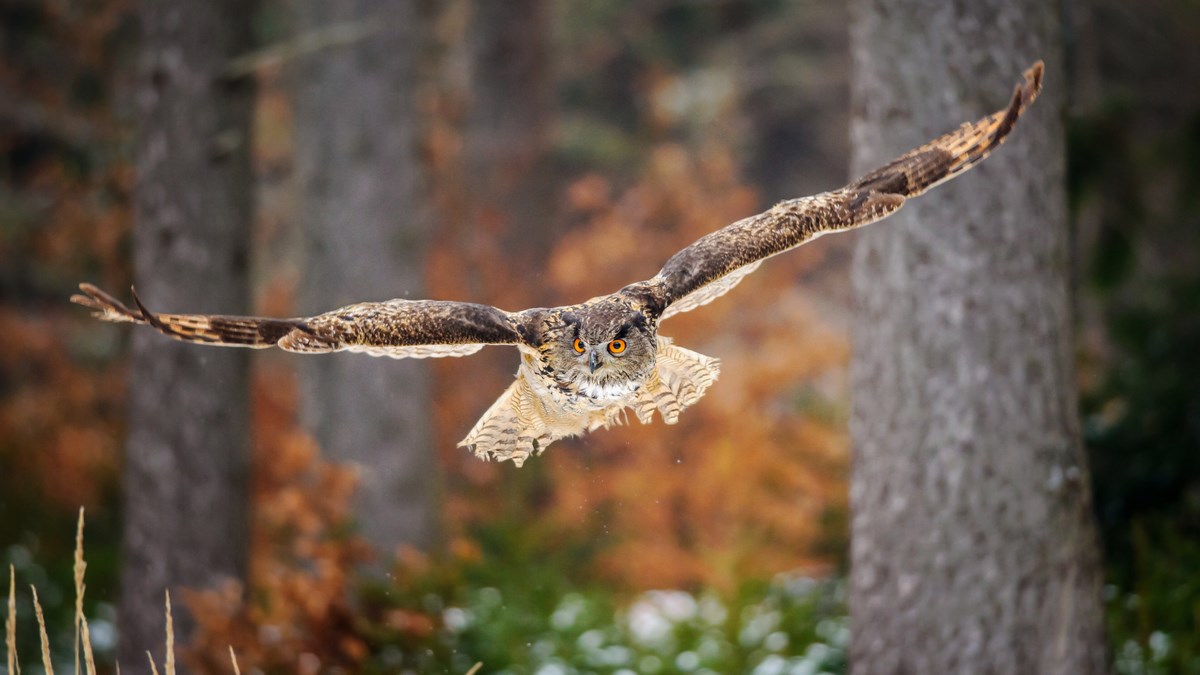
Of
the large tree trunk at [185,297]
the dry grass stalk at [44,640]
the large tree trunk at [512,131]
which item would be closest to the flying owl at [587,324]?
the dry grass stalk at [44,640]

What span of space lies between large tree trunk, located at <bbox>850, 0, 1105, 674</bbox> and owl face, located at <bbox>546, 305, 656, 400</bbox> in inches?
56.2

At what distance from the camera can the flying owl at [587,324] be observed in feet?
9.81

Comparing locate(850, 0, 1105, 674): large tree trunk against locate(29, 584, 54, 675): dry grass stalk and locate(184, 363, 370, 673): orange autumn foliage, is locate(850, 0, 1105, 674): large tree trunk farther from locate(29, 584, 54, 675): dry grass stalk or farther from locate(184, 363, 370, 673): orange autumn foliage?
locate(29, 584, 54, 675): dry grass stalk

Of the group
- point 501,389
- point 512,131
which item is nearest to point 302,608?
point 501,389

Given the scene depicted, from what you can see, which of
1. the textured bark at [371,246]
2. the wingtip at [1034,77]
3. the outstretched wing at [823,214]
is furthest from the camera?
the textured bark at [371,246]

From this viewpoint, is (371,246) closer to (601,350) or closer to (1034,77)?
(601,350)

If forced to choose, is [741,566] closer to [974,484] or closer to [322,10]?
[974,484]

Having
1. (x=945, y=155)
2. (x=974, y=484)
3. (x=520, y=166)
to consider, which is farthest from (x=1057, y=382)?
(x=520, y=166)

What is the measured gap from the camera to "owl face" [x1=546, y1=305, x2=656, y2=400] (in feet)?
10.3

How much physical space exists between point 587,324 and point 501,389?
7711 millimetres

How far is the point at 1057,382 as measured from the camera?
4.23 m

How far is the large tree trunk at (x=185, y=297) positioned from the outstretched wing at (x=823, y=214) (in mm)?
3137

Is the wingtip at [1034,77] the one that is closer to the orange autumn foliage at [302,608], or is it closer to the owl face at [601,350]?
the owl face at [601,350]

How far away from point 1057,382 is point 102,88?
9217 millimetres
